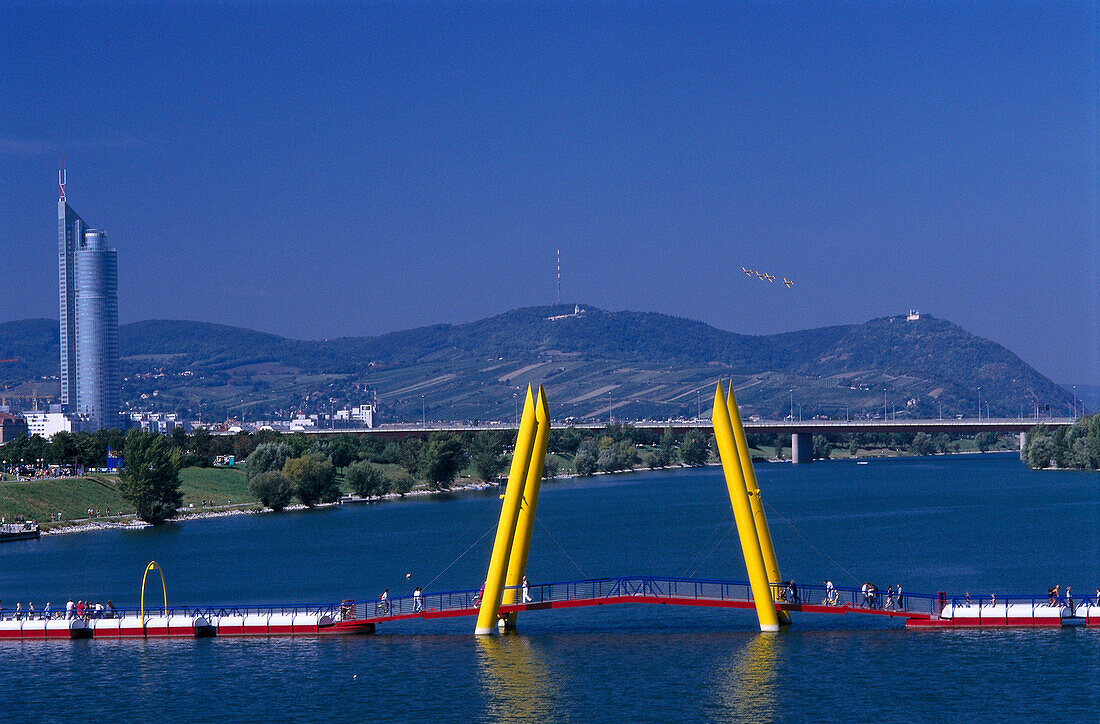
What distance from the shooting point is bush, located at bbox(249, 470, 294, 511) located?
13812cm

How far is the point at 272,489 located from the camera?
138375 mm

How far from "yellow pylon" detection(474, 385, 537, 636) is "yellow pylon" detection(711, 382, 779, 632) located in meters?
7.25

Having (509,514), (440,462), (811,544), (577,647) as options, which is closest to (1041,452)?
(440,462)

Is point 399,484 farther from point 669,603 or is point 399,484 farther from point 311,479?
point 669,603

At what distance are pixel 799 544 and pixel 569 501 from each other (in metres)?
53.9

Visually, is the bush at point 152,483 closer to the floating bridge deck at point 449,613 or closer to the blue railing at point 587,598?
the blue railing at point 587,598

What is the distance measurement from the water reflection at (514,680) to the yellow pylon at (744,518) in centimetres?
877

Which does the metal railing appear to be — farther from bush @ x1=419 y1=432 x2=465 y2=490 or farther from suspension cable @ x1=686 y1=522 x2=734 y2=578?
bush @ x1=419 y1=432 x2=465 y2=490

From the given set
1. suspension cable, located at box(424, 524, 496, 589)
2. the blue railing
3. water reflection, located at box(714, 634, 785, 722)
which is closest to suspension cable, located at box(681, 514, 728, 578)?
suspension cable, located at box(424, 524, 496, 589)

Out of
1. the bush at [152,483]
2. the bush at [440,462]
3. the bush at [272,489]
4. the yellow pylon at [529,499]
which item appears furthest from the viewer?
the bush at [440,462]

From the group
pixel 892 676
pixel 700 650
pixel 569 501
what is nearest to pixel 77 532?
pixel 569 501

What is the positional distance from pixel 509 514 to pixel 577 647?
6086 millimetres

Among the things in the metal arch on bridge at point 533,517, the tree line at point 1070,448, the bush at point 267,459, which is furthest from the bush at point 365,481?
the metal arch on bridge at point 533,517

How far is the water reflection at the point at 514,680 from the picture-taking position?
4669 cm
